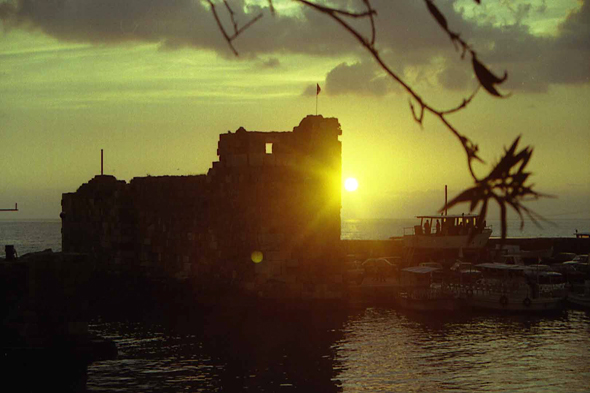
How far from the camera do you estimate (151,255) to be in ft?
149

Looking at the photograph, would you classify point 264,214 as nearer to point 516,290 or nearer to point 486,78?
point 516,290

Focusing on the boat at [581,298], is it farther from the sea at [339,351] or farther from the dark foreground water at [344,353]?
the dark foreground water at [344,353]

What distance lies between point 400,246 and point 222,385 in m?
46.5

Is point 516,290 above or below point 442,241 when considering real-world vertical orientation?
below

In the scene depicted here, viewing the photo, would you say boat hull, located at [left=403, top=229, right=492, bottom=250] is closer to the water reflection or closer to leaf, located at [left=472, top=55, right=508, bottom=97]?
the water reflection

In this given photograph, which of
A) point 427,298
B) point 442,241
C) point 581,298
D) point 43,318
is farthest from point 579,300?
point 43,318

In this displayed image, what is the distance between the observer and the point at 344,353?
30641 millimetres

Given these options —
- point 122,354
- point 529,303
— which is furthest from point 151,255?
point 529,303

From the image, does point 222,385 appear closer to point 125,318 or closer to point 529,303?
point 125,318

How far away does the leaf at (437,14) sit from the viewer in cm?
304

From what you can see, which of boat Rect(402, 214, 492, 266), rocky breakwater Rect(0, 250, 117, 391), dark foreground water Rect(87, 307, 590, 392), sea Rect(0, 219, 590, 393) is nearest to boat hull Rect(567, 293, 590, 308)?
sea Rect(0, 219, 590, 393)

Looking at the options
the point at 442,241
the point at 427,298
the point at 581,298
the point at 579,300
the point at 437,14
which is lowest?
the point at 579,300

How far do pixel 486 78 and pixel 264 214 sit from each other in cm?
3538

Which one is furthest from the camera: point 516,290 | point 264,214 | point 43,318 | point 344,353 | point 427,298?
point 516,290
